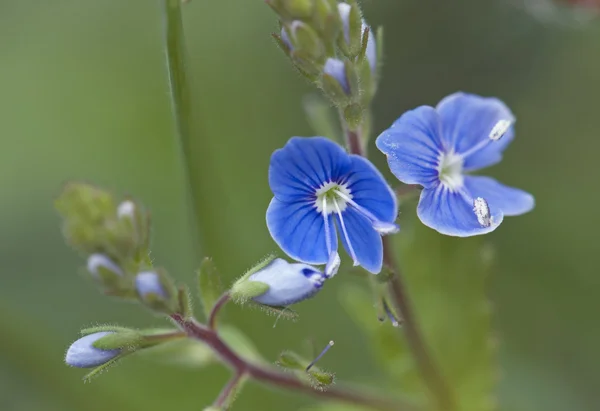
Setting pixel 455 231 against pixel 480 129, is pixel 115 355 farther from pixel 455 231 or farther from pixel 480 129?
pixel 480 129

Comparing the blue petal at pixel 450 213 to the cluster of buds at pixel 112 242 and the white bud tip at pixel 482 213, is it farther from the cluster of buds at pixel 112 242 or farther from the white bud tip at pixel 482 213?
the cluster of buds at pixel 112 242

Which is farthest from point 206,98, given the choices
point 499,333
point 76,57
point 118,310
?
point 499,333

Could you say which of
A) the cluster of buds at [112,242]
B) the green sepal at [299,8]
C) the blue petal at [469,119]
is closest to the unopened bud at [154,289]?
the cluster of buds at [112,242]

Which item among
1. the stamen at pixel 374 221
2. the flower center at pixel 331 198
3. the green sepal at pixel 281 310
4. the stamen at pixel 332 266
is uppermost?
the flower center at pixel 331 198

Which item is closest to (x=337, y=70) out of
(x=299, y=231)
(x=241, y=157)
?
(x=299, y=231)

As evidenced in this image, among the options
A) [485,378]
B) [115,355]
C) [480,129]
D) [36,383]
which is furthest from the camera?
[36,383]

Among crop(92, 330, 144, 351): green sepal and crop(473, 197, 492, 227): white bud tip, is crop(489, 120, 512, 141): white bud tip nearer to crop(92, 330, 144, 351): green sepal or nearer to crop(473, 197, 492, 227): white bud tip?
crop(473, 197, 492, 227): white bud tip

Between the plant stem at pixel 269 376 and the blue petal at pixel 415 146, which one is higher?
the blue petal at pixel 415 146

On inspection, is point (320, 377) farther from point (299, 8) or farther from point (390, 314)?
point (299, 8)
